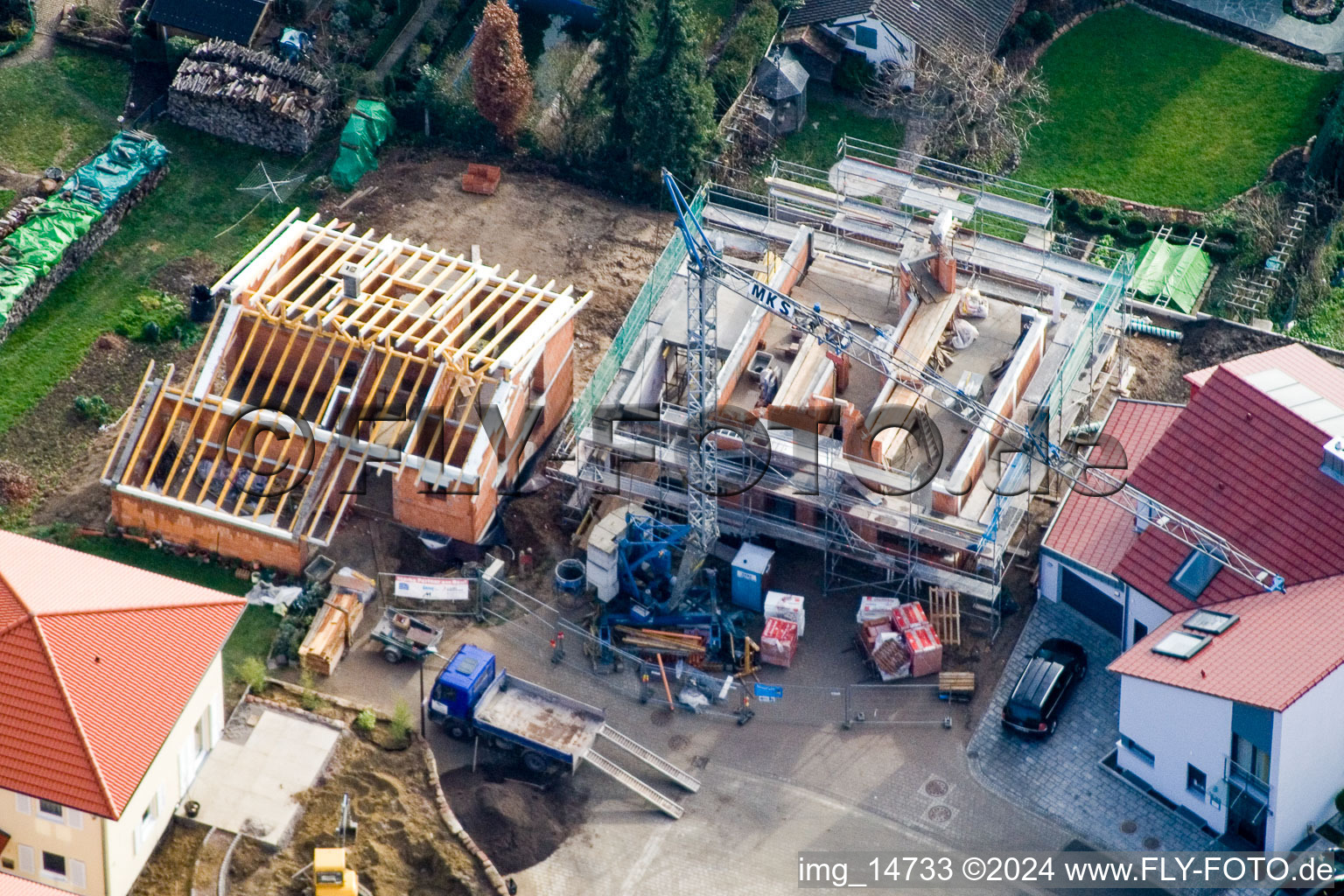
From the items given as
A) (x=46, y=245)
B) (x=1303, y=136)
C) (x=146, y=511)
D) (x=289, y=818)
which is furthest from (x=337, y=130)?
(x=1303, y=136)

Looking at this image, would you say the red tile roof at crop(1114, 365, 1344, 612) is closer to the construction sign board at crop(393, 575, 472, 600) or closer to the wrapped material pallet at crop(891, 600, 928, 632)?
the wrapped material pallet at crop(891, 600, 928, 632)

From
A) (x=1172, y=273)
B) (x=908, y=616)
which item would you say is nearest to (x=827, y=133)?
(x=1172, y=273)

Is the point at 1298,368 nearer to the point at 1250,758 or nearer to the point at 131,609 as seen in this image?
the point at 1250,758

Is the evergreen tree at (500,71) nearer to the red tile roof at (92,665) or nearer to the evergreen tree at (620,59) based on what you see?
the evergreen tree at (620,59)

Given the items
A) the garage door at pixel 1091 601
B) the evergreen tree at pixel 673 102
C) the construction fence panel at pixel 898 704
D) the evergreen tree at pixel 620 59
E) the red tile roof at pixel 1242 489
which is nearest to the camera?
the red tile roof at pixel 1242 489

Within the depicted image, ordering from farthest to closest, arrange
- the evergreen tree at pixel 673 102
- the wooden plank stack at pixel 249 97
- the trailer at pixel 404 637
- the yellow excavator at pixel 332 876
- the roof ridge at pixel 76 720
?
the wooden plank stack at pixel 249 97, the evergreen tree at pixel 673 102, the trailer at pixel 404 637, the yellow excavator at pixel 332 876, the roof ridge at pixel 76 720

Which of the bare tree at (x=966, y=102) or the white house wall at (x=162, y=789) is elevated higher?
the bare tree at (x=966, y=102)

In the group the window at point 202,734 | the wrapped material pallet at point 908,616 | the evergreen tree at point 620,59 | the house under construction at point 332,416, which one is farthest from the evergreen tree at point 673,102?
the window at point 202,734

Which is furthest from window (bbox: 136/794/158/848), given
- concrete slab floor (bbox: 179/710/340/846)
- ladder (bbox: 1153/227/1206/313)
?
ladder (bbox: 1153/227/1206/313)
